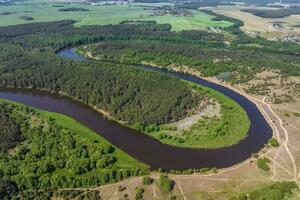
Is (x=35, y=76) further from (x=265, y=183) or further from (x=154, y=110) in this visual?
(x=265, y=183)

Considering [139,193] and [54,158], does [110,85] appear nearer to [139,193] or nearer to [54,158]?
[54,158]

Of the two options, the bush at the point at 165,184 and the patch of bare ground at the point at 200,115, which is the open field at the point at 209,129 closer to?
the patch of bare ground at the point at 200,115

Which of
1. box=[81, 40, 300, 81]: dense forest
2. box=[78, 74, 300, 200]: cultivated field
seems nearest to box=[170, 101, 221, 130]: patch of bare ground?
box=[78, 74, 300, 200]: cultivated field

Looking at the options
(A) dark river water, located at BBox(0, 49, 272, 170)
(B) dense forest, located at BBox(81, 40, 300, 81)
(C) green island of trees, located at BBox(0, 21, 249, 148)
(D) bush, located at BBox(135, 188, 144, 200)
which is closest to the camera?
(D) bush, located at BBox(135, 188, 144, 200)

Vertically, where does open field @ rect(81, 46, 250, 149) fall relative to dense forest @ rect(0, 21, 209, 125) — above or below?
below

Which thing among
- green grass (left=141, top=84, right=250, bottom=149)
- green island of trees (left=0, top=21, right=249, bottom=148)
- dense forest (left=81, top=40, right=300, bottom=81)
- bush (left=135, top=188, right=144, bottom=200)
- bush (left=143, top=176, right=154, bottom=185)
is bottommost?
bush (left=135, top=188, right=144, bottom=200)

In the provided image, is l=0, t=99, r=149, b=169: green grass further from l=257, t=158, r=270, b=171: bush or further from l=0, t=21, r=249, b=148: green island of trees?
l=257, t=158, r=270, b=171: bush
